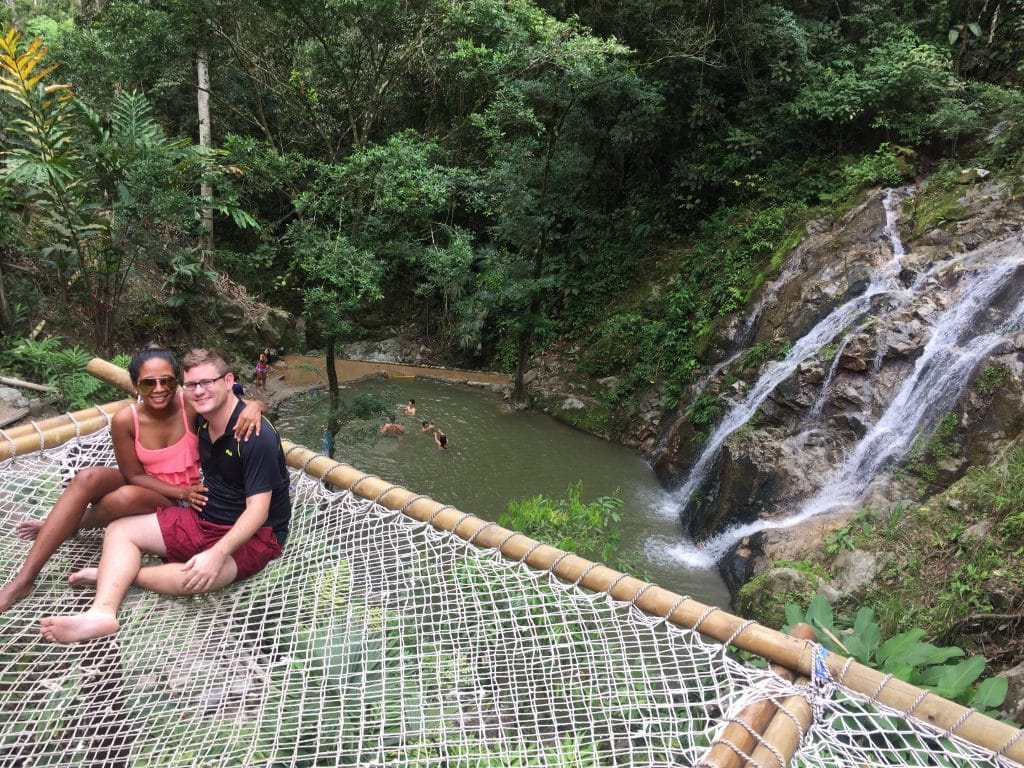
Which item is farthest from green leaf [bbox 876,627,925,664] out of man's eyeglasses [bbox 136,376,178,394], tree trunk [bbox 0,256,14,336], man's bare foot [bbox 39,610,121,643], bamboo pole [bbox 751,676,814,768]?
tree trunk [bbox 0,256,14,336]

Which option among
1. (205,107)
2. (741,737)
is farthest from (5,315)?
(741,737)

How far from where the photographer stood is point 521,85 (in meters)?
5.79

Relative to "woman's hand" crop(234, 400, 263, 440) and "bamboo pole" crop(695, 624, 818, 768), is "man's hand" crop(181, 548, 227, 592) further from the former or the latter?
"bamboo pole" crop(695, 624, 818, 768)

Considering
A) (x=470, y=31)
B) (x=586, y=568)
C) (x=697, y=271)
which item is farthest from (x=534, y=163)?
(x=586, y=568)


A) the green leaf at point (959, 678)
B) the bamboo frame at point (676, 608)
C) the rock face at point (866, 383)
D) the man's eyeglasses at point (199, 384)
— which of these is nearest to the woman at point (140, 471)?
the man's eyeglasses at point (199, 384)

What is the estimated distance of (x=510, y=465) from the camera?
6.77m

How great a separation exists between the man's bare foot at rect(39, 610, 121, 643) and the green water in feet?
12.9

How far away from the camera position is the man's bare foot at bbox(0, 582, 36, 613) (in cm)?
173

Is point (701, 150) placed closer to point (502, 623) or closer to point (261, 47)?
Answer: point (261, 47)

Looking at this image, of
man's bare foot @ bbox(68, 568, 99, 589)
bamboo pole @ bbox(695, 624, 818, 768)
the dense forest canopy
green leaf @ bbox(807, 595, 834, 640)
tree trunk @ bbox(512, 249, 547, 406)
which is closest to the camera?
bamboo pole @ bbox(695, 624, 818, 768)

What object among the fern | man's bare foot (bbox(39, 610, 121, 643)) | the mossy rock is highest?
the fern

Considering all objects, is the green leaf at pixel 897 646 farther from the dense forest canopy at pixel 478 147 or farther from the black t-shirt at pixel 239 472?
the dense forest canopy at pixel 478 147

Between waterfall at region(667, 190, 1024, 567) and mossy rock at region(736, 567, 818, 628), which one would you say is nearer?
mossy rock at region(736, 567, 818, 628)

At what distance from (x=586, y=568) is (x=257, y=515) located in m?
1.01
